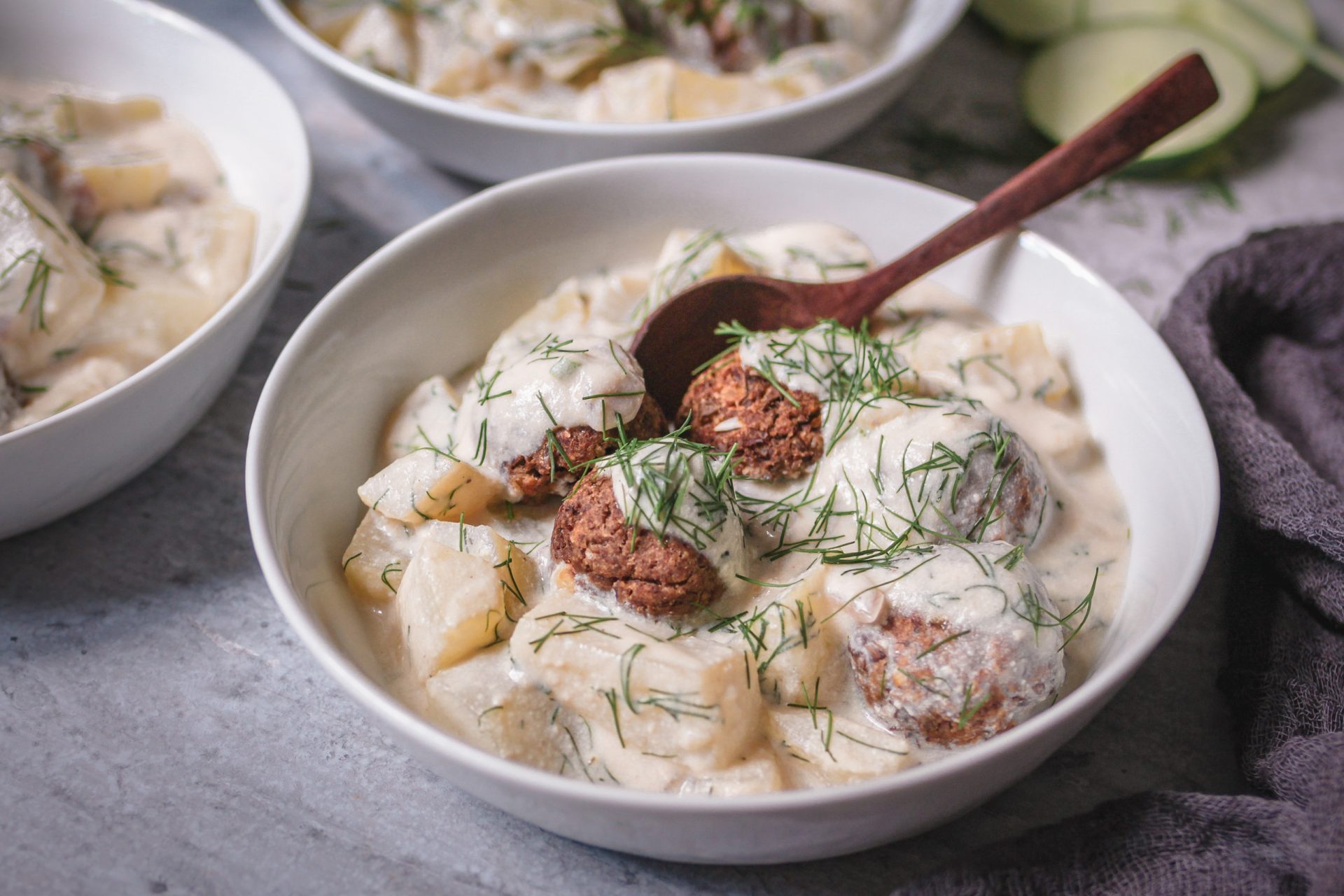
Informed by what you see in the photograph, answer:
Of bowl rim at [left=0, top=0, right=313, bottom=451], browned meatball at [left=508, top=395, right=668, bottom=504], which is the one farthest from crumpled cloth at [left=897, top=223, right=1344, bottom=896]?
bowl rim at [left=0, top=0, right=313, bottom=451]

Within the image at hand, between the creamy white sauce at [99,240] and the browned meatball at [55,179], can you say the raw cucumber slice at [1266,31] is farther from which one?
the browned meatball at [55,179]

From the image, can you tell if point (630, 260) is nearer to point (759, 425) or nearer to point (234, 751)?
point (759, 425)

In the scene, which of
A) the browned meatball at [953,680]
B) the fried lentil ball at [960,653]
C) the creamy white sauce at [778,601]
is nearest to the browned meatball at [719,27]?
the creamy white sauce at [778,601]

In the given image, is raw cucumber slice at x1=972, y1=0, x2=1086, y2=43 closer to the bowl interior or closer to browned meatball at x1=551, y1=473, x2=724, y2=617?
the bowl interior

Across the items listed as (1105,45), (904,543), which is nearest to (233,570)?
(904,543)

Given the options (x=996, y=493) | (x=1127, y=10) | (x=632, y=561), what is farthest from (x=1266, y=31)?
(x=632, y=561)

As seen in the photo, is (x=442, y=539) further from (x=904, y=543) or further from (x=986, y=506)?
(x=986, y=506)
